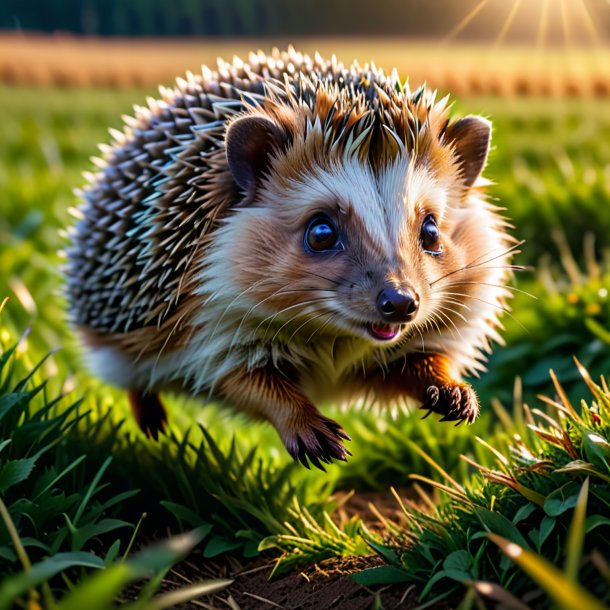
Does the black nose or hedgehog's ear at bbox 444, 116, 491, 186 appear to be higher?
hedgehog's ear at bbox 444, 116, 491, 186

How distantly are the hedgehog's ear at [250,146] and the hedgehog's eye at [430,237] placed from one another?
0.76 metres

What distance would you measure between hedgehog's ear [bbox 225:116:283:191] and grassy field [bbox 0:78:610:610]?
131 cm

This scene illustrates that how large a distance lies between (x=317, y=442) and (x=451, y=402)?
67cm

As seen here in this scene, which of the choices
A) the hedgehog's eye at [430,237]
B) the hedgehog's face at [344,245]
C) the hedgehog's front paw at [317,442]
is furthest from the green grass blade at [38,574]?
the hedgehog's eye at [430,237]

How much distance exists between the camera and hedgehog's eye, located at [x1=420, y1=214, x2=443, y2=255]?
3865mm

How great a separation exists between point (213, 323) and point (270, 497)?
3.25 ft

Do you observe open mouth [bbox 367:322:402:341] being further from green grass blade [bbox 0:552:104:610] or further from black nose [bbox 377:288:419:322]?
green grass blade [bbox 0:552:104:610]

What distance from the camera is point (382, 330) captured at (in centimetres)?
356

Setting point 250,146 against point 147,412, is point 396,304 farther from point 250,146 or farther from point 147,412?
point 147,412

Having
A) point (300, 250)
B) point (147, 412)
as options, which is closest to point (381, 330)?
point (300, 250)

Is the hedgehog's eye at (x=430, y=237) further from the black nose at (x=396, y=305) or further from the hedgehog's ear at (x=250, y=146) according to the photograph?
the hedgehog's ear at (x=250, y=146)

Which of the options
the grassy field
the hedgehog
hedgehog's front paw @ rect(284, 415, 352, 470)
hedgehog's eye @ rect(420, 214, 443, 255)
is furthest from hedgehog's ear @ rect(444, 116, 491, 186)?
hedgehog's front paw @ rect(284, 415, 352, 470)

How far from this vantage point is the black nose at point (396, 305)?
338 cm

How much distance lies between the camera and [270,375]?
13.4 ft
